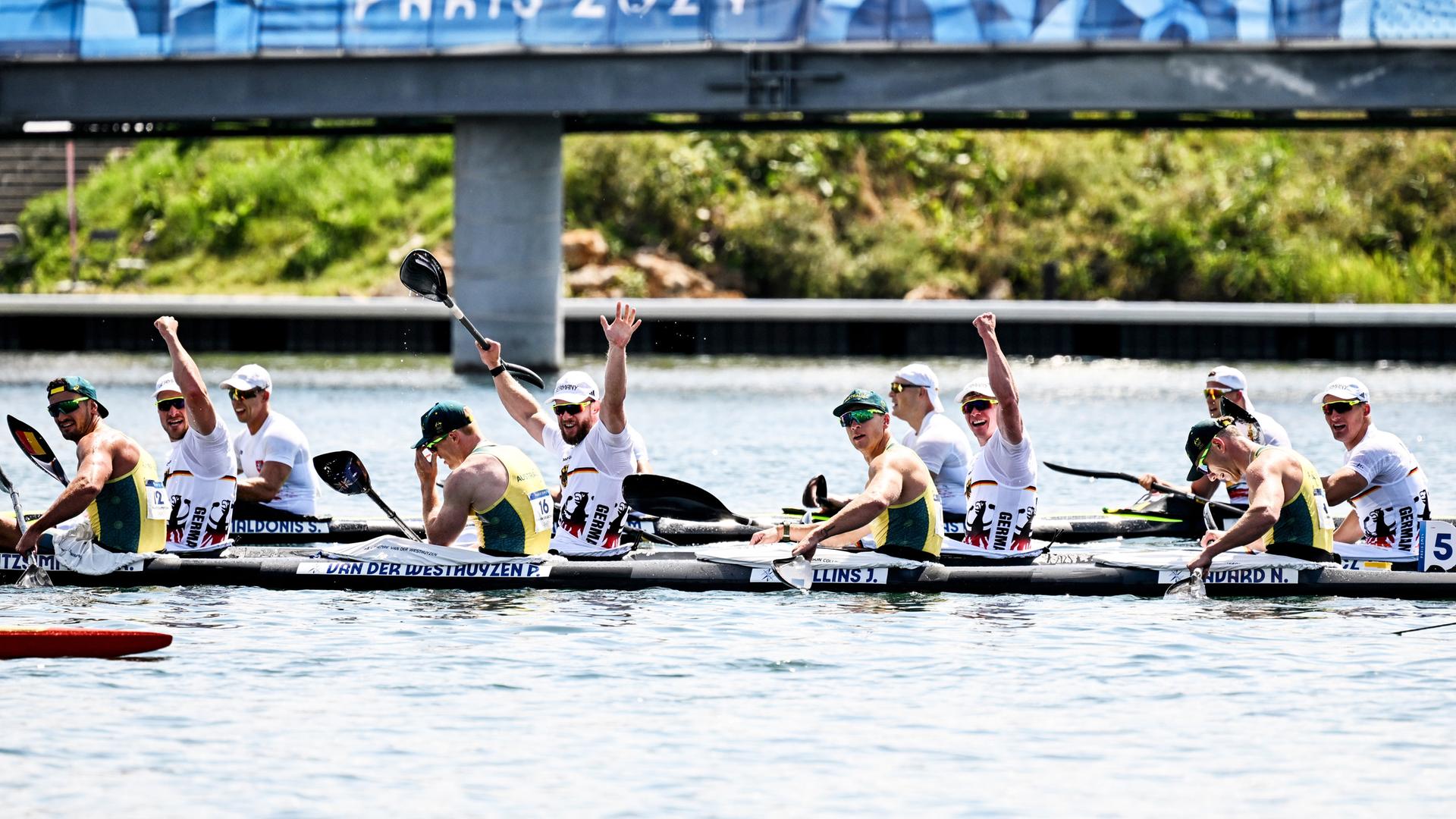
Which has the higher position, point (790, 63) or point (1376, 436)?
point (790, 63)

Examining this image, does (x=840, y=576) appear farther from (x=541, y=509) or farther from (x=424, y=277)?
(x=424, y=277)

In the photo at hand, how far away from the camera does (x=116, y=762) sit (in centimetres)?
935

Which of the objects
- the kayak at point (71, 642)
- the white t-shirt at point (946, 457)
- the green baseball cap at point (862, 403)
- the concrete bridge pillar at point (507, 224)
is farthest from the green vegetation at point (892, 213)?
the kayak at point (71, 642)

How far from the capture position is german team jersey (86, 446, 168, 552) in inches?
533

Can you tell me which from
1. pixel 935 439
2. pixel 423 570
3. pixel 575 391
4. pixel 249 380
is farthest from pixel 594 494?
pixel 249 380

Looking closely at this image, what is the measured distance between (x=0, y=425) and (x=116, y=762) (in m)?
18.4

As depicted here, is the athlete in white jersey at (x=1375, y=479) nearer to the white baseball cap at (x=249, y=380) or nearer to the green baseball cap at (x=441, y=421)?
the green baseball cap at (x=441, y=421)

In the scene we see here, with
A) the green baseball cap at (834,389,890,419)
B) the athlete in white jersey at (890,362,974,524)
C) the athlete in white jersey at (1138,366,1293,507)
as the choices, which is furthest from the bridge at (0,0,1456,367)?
the green baseball cap at (834,389,890,419)

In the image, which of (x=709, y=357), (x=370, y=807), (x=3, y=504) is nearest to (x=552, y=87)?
(x=709, y=357)

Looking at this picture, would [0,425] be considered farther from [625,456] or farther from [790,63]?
[625,456]

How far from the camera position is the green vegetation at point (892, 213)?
4269 centimetres

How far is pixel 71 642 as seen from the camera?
11305 millimetres

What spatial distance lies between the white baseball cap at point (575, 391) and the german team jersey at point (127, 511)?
8.90ft

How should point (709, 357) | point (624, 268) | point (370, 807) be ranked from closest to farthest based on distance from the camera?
point (370, 807), point (709, 357), point (624, 268)
